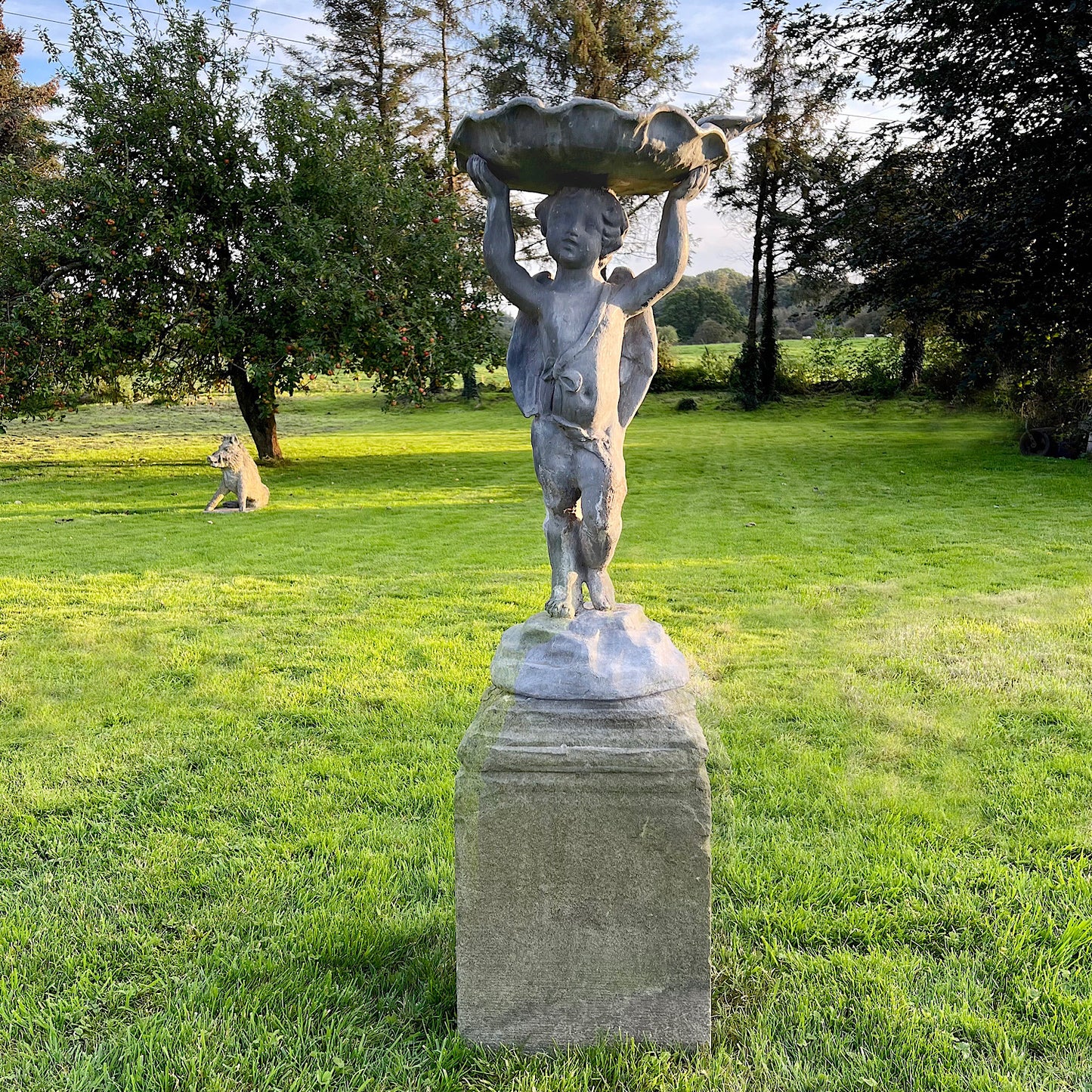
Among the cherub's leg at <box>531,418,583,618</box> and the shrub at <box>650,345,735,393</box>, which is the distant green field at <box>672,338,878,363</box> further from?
the cherub's leg at <box>531,418,583,618</box>

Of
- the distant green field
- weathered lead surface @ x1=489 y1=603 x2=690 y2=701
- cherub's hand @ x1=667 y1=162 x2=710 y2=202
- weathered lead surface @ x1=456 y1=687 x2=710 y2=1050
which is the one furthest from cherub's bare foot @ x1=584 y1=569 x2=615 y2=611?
the distant green field

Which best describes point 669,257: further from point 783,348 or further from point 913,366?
point 783,348

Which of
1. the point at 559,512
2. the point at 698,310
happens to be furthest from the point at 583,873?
the point at 698,310

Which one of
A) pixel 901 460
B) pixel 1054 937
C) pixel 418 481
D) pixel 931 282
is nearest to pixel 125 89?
pixel 418 481

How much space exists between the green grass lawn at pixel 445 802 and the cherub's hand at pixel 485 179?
103 inches

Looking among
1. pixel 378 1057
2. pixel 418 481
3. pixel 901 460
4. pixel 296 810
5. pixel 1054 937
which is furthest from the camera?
pixel 901 460

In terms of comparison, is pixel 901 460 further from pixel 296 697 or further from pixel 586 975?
pixel 586 975

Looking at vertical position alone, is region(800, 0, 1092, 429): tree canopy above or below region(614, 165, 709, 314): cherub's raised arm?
above

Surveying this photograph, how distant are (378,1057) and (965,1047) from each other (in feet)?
5.85

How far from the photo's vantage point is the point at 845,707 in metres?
5.00

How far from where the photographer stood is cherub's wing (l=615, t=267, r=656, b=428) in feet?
9.61

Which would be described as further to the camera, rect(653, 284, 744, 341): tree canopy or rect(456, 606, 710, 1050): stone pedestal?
rect(653, 284, 744, 341): tree canopy

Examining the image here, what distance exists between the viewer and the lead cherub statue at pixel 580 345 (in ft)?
8.91

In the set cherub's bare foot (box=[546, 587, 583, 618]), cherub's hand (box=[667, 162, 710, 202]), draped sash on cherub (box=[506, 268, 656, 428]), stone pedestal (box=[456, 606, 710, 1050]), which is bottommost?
stone pedestal (box=[456, 606, 710, 1050])
